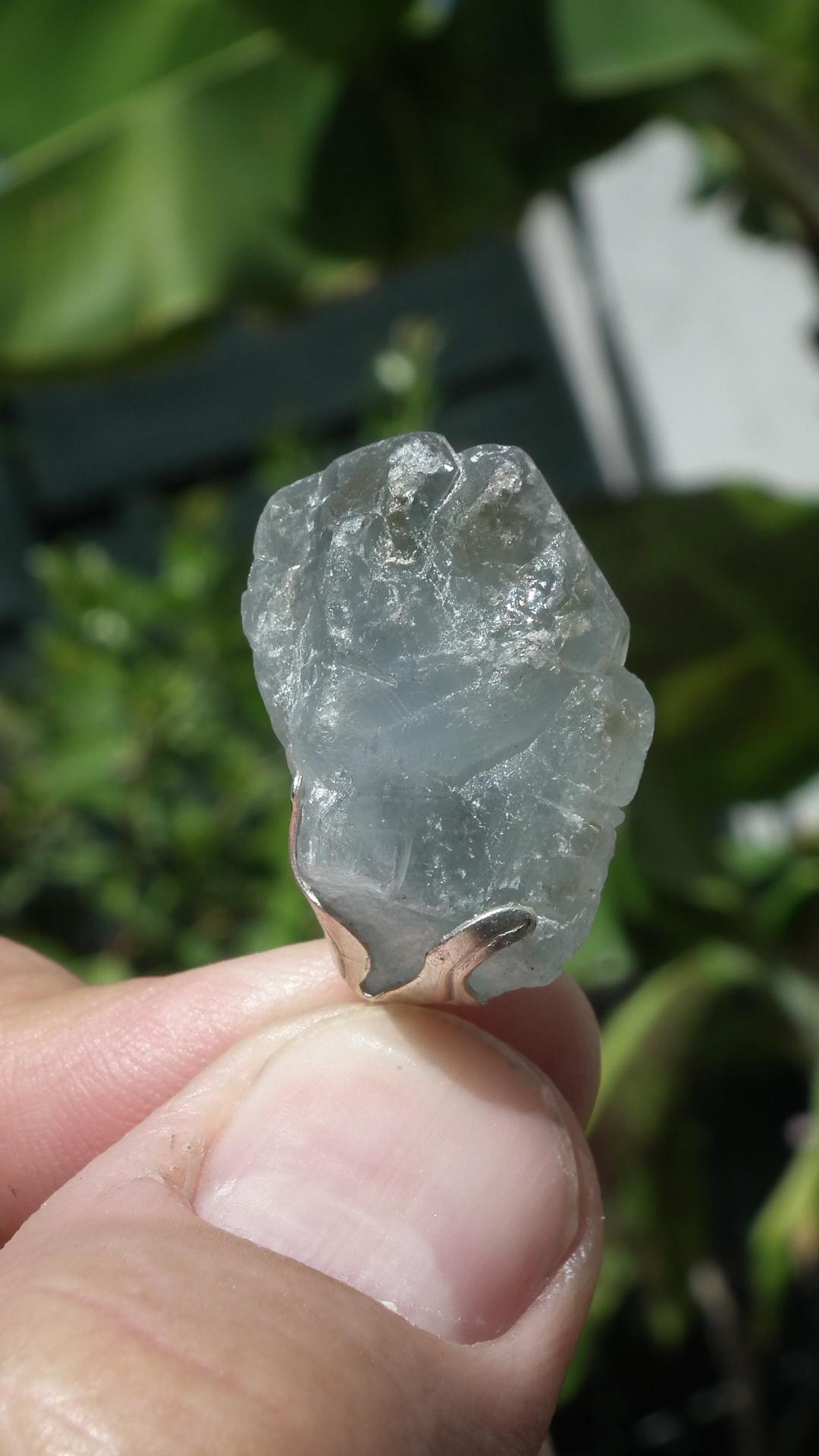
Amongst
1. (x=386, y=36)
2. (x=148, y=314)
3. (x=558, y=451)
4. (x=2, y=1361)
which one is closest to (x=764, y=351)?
(x=558, y=451)

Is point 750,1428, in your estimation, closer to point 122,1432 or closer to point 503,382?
point 122,1432

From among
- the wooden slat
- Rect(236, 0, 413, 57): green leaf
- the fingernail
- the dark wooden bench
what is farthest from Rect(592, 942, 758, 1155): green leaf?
the wooden slat

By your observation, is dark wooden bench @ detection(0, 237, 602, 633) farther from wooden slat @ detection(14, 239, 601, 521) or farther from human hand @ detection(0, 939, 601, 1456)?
human hand @ detection(0, 939, 601, 1456)

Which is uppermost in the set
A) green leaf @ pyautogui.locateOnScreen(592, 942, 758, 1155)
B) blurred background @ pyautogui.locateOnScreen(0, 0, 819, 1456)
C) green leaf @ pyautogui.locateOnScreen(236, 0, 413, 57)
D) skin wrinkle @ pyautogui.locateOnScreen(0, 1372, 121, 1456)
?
green leaf @ pyautogui.locateOnScreen(236, 0, 413, 57)

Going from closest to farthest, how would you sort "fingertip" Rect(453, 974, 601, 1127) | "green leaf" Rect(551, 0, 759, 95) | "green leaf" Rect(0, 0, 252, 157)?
"fingertip" Rect(453, 974, 601, 1127) < "green leaf" Rect(551, 0, 759, 95) < "green leaf" Rect(0, 0, 252, 157)

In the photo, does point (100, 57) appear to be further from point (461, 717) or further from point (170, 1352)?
point (170, 1352)

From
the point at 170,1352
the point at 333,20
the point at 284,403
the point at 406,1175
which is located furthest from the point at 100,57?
the point at 284,403

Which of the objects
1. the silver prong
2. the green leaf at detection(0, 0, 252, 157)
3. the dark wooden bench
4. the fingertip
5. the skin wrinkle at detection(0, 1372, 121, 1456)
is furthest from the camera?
the dark wooden bench
